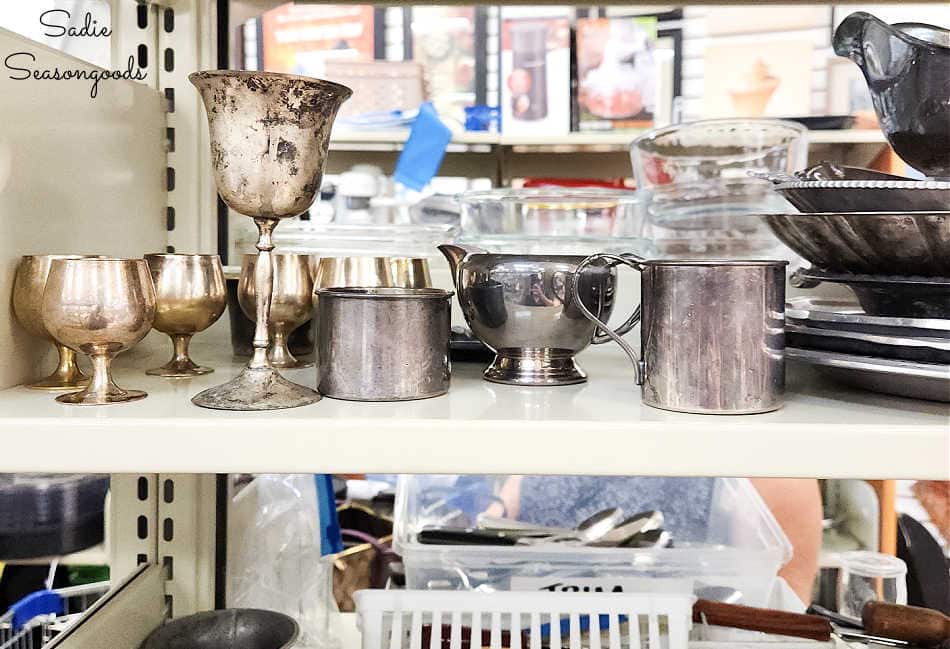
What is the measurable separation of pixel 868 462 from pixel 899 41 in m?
0.30

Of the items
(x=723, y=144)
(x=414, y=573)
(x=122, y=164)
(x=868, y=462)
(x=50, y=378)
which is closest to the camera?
(x=868, y=462)

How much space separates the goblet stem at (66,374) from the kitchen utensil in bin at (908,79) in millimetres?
618

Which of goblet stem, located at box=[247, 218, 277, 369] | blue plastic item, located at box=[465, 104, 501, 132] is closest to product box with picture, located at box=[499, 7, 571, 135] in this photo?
blue plastic item, located at box=[465, 104, 501, 132]

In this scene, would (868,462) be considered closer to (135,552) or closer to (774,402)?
(774,402)

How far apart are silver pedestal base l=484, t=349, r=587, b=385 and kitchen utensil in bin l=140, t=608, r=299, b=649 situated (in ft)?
1.07

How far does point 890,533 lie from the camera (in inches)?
68.3

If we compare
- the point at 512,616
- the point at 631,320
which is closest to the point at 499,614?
the point at 512,616

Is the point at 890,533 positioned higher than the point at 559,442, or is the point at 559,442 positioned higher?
the point at 559,442

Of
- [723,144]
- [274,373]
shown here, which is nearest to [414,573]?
[274,373]

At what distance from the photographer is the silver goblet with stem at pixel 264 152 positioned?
51cm

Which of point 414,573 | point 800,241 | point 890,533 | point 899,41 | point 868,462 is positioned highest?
point 899,41

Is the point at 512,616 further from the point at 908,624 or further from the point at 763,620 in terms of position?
the point at 908,624

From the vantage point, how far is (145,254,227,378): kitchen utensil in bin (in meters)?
0.63

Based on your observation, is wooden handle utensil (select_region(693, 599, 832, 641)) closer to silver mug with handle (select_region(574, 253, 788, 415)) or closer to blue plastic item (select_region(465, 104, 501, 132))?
silver mug with handle (select_region(574, 253, 788, 415))
